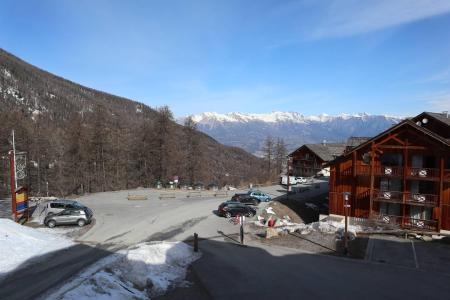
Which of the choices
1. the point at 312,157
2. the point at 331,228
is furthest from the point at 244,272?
the point at 312,157

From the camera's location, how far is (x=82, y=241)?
27.8 metres

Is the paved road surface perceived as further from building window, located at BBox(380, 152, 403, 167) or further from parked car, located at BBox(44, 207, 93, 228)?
building window, located at BBox(380, 152, 403, 167)

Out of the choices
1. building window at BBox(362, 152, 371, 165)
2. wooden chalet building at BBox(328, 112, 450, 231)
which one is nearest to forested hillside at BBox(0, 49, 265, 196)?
wooden chalet building at BBox(328, 112, 450, 231)

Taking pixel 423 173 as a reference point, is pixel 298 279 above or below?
below

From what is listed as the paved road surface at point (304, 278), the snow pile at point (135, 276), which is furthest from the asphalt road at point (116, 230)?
the paved road surface at point (304, 278)

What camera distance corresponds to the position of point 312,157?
80.8 meters

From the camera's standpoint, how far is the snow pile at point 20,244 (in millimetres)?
20409

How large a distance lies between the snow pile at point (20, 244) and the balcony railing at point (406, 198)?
83.7 ft

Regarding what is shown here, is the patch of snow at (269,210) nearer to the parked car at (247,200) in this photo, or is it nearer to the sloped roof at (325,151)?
the parked car at (247,200)

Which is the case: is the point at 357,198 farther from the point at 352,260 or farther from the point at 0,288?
the point at 0,288

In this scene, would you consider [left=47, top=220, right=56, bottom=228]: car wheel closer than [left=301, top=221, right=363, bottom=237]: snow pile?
No

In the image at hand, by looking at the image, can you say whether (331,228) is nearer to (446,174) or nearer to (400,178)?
(400,178)

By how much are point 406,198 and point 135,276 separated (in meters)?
24.9

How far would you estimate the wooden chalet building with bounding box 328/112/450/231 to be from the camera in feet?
103
